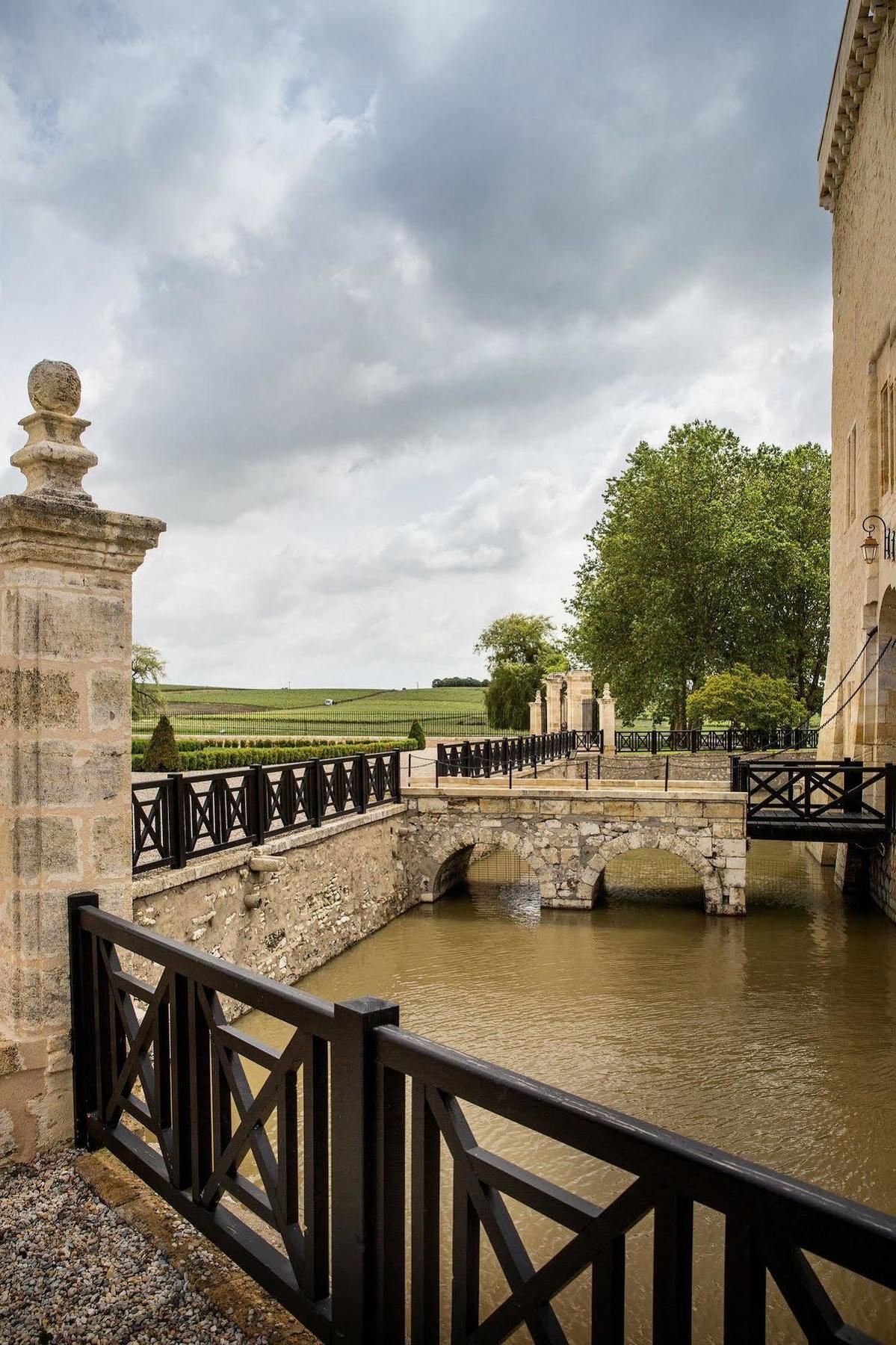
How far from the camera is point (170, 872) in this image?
749cm

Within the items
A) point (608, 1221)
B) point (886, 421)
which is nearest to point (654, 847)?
point (886, 421)

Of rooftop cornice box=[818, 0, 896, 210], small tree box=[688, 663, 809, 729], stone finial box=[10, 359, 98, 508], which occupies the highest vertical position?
rooftop cornice box=[818, 0, 896, 210]

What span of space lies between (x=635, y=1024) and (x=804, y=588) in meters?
23.4

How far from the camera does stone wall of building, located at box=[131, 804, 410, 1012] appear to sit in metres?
7.66

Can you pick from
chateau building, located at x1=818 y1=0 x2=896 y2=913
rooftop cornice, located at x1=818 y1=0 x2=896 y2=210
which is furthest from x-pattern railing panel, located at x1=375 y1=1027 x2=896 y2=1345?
rooftop cornice, located at x1=818 y1=0 x2=896 y2=210

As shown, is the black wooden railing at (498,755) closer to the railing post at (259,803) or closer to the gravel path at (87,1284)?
the railing post at (259,803)

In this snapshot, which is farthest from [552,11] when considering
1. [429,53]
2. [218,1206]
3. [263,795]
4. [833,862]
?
[833,862]

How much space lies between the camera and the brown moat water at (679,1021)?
227 inches

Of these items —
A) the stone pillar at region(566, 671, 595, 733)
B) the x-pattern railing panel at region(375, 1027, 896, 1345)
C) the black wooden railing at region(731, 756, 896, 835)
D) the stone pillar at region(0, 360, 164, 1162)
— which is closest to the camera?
the x-pattern railing panel at region(375, 1027, 896, 1345)

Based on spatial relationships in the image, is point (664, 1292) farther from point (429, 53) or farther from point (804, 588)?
point (804, 588)

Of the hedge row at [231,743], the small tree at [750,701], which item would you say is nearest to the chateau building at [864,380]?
the small tree at [750,701]

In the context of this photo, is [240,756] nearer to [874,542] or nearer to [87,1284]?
[874,542]

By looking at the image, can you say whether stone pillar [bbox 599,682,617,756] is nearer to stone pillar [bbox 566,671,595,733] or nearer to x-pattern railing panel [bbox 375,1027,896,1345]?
stone pillar [bbox 566,671,595,733]

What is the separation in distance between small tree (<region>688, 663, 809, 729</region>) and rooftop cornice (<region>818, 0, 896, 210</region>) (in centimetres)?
1265
